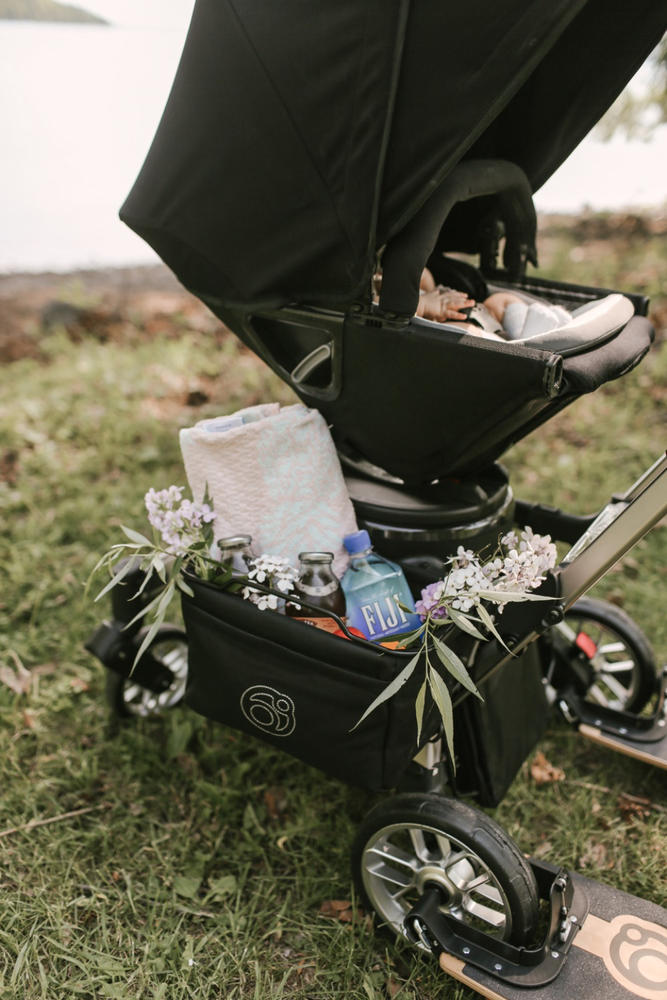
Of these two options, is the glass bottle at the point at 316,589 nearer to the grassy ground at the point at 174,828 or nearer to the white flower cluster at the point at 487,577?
the white flower cluster at the point at 487,577

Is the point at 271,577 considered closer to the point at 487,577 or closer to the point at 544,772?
the point at 487,577

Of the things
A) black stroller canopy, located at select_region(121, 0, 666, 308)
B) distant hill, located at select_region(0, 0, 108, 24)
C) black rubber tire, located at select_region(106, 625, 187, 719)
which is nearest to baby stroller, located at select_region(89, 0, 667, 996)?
black stroller canopy, located at select_region(121, 0, 666, 308)

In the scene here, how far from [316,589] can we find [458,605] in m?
0.30

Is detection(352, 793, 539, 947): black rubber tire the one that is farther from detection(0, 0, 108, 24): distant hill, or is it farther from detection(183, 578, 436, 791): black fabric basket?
detection(0, 0, 108, 24): distant hill

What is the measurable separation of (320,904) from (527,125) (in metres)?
1.93

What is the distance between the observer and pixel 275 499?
175 cm

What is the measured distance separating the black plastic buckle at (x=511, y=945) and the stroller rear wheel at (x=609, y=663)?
1.96ft

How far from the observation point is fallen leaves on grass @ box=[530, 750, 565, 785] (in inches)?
85.7

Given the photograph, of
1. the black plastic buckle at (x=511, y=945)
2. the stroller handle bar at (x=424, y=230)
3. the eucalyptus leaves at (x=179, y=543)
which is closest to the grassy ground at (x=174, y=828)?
the black plastic buckle at (x=511, y=945)

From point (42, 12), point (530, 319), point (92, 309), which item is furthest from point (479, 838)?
point (42, 12)

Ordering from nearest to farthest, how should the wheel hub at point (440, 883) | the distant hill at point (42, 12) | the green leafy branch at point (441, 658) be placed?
1. the green leafy branch at point (441, 658)
2. the wheel hub at point (440, 883)
3. the distant hill at point (42, 12)

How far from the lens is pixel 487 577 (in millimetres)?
1634

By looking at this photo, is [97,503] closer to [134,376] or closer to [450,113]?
[134,376]

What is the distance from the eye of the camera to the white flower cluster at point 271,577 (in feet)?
5.23
